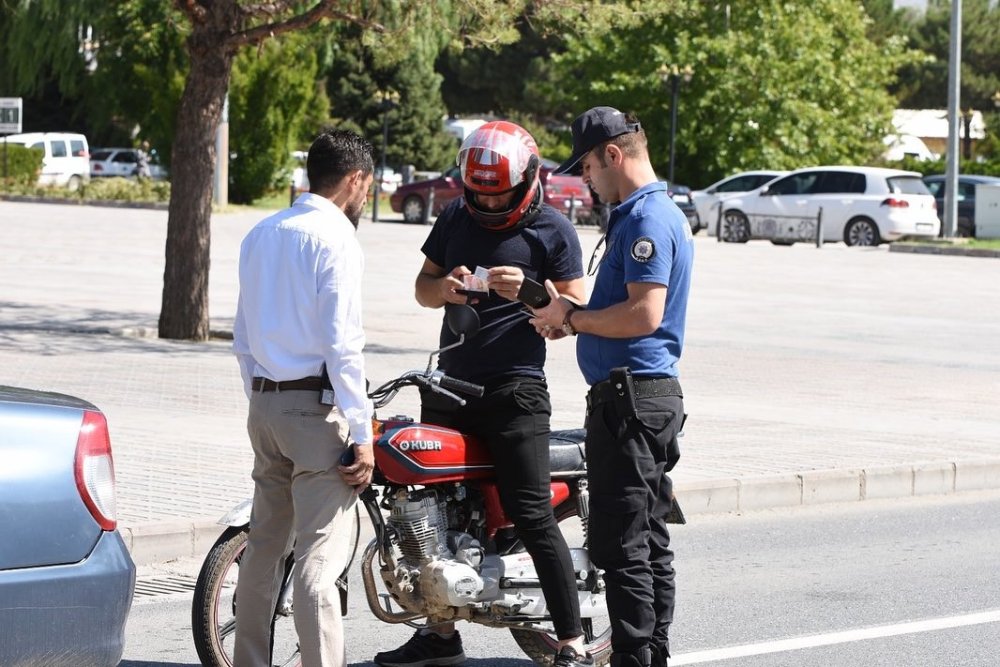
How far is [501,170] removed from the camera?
523 centimetres

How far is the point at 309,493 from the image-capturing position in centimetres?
477

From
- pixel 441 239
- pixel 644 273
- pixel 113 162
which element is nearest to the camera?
pixel 644 273

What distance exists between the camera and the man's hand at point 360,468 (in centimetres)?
472

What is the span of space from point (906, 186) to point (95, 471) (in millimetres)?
30181

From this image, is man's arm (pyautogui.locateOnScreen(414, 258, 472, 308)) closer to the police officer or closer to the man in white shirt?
the police officer

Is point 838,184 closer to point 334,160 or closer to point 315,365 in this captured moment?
point 334,160

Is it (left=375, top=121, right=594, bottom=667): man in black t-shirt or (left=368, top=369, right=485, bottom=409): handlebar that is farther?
(left=375, top=121, right=594, bottom=667): man in black t-shirt

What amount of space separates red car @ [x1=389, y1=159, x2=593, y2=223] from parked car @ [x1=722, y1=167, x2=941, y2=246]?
184 inches

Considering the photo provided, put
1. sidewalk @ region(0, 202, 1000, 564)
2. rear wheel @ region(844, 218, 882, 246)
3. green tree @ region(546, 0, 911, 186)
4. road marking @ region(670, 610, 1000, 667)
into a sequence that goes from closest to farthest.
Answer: road marking @ region(670, 610, 1000, 667) < sidewalk @ region(0, 202, 1000, 564) < rear wheel @ region(844, 218, 882, 246) < green tree @ region(546, 0, 911, 186)

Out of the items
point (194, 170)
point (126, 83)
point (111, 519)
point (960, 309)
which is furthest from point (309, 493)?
point (126, 83)

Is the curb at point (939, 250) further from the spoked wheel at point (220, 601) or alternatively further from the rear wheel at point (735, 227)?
the spoked wheel at point (220, 601)

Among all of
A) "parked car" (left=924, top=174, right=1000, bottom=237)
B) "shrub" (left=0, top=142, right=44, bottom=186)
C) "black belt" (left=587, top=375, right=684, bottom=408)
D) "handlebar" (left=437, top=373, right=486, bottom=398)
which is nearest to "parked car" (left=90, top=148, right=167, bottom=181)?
"shrub" (left=0, top=142, right=44, bottom=186)

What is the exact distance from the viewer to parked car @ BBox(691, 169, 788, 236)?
3612 cm

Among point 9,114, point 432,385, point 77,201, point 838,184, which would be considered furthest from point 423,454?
point 9,114
